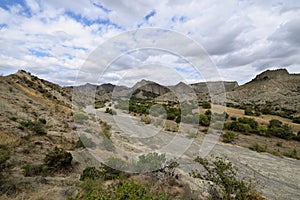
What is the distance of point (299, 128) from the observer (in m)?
19.6

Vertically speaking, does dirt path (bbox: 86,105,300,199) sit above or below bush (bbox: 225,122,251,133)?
below

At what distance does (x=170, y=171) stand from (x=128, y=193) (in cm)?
360

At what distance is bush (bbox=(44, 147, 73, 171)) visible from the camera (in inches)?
292

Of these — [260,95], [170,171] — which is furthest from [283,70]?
[170,171]

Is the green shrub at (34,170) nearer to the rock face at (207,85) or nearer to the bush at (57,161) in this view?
the bush at (57,161)

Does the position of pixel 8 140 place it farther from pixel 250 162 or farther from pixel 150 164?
pixel 250 162

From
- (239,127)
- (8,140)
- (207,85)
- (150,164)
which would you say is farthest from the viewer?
(239,127)

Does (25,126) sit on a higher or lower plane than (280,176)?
higher

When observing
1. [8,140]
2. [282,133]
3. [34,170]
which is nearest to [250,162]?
[282,133]

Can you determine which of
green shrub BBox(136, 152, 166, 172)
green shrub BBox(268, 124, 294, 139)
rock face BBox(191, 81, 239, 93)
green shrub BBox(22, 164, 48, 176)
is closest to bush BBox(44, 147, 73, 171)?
green shrub BBox(22, 164, 48, 176)

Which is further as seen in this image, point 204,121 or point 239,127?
point 204,121

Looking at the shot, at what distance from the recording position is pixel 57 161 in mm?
7570

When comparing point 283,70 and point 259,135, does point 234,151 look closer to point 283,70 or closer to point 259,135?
point 259,135

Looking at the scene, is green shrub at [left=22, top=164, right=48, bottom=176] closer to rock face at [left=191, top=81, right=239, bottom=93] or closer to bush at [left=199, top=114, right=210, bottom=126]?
rock face at [left=191, top=81, right=239, bottom=93]
